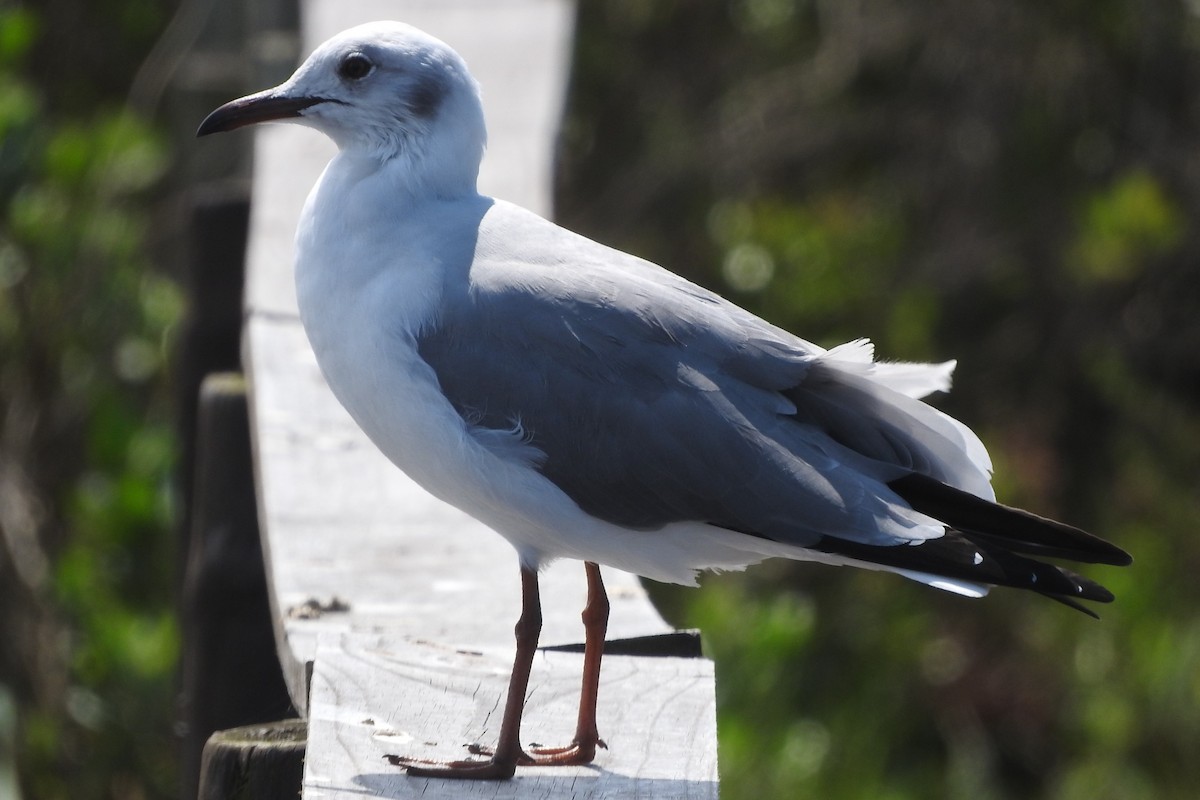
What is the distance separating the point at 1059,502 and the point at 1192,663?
4.06 feet

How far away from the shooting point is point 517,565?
2738 mm

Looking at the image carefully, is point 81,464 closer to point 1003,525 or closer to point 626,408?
point 626,408

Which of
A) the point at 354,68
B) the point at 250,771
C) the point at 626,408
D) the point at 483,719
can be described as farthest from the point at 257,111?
the point at 250,771

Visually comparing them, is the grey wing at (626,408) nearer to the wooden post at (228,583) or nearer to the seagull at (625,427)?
the seagull at (625,427)

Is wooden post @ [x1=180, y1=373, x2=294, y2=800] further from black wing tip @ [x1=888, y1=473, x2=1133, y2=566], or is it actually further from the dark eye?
black wing tip @ [x1=888, y1=473, x2=1133, y2=566]

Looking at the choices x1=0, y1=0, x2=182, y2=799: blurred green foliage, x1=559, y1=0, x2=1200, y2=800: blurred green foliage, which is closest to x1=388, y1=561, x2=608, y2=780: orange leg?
x1=0, y1=0, x2=182, y2=799: blurred green foliage

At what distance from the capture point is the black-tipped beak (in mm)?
2580

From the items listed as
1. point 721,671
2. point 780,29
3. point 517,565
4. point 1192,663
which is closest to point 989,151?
point 780,29

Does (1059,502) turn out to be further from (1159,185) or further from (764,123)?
(764,123)

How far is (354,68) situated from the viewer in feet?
8.45

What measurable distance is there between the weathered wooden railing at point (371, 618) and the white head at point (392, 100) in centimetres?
60

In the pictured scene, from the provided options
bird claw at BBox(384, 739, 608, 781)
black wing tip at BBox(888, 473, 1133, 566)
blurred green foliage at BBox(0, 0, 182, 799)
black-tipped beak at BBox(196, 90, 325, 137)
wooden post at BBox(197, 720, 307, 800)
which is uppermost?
black-tipped beak at BBox(196, 90, 325, 137)

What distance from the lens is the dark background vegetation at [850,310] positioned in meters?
5.11

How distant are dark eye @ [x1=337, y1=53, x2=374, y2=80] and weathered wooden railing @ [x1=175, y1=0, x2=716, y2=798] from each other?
2.27 ft
